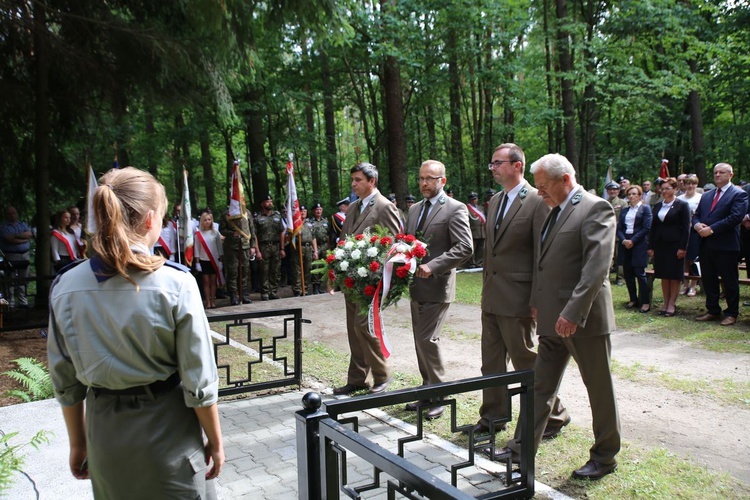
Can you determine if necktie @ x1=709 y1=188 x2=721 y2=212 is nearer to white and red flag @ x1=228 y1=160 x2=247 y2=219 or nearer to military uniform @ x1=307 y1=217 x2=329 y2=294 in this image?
white and red flag @ x1=228 y1=160 x2=247 y2=219

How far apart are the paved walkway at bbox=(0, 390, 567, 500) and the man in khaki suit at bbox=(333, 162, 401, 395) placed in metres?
0.58

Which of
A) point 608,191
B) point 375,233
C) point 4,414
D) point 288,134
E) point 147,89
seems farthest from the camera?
point 288,134

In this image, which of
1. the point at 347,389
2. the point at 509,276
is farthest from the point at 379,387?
the point at 509,276

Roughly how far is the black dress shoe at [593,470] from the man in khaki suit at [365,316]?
2390mm

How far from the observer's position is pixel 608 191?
13.3 metres

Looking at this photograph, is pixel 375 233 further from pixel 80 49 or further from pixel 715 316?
pixel 80 49

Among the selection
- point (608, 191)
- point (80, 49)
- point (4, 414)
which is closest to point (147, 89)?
point (80, 49)

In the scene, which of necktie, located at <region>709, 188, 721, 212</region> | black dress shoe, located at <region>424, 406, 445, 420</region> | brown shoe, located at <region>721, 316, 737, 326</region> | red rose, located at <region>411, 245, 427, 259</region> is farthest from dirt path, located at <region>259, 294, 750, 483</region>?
necktie, located at <region>709, 188, 721, 212</region>

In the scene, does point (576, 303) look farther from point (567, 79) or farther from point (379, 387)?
point (567, 79)

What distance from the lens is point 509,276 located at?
454cm

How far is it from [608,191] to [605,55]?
6.40 metres

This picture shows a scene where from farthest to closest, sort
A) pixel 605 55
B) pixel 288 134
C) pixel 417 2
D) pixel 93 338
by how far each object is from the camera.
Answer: pixel 288 134 < pixel 605 55 < pixel 417 2 < pixel 93 338

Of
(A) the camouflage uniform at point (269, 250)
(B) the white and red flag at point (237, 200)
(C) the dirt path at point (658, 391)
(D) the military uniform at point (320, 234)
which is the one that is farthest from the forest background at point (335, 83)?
(C) the dirt path at point (658, 391)

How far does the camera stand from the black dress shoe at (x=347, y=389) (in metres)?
5.93
